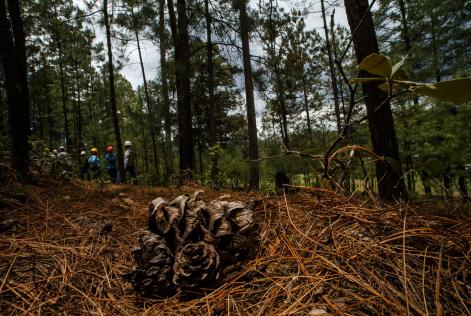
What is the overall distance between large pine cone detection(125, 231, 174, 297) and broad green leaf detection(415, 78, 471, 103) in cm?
99

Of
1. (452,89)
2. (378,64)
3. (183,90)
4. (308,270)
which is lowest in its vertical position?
(308,270)

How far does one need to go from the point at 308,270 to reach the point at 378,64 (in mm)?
660

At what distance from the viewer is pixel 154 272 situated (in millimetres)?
957

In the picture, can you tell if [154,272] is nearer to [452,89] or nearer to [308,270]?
[308,270]

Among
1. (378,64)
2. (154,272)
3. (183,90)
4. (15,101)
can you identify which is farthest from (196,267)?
(183,90)

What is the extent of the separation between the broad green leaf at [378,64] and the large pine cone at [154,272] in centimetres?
92

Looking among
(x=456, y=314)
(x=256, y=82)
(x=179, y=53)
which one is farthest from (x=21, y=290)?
(x=179, y=53)

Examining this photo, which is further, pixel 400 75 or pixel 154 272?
pixel 154 272

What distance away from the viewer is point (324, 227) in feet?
3.43

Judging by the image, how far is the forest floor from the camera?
0.68m

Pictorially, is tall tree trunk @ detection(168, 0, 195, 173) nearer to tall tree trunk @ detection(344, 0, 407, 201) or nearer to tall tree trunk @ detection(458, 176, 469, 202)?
tall tree trunk @ detection(344, 0, 407, 201)

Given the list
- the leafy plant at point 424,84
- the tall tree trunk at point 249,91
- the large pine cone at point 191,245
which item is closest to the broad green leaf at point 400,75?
A: the leafy plant at point 424,84

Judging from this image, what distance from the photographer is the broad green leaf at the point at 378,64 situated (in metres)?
0.67

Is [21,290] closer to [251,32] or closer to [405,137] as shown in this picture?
[251,32]
